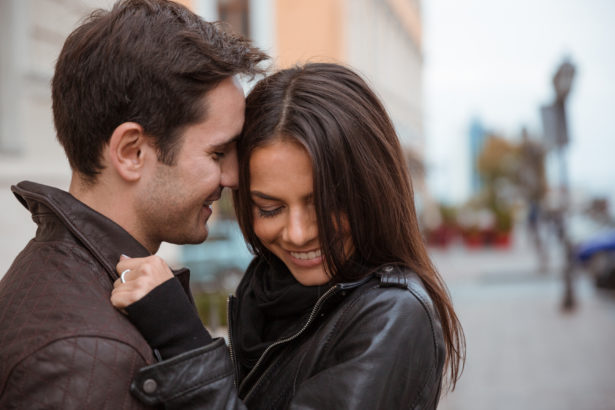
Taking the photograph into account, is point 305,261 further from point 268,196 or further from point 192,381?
point 192,381

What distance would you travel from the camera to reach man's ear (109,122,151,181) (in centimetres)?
170

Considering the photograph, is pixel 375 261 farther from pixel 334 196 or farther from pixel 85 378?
pixel 85 378

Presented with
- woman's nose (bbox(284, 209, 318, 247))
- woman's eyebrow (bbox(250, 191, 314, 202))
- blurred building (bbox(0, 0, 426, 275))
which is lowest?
woman's nose (bbox(284, 209, 318, 247))

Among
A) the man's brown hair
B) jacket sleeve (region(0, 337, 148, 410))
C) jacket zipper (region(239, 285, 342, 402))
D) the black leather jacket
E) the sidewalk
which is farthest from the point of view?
the sidewalk

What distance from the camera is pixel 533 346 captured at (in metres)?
7.95

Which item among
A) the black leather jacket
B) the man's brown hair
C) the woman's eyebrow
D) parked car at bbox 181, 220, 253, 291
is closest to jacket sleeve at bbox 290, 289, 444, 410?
the black leather jacket

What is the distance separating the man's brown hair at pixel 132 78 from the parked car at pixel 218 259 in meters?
7.31

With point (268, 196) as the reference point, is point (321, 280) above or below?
below

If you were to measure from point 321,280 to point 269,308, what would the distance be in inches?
8.9

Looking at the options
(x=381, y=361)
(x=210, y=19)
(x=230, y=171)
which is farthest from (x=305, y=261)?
(x=210, y=19)

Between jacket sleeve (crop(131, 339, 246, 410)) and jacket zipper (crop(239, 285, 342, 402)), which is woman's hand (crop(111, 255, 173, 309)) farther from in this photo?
jacket zipper (crop(239, 285, 342, 402))

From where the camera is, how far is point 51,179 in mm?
6375

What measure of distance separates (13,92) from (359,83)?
492cm

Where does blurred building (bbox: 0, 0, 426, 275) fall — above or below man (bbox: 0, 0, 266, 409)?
above
